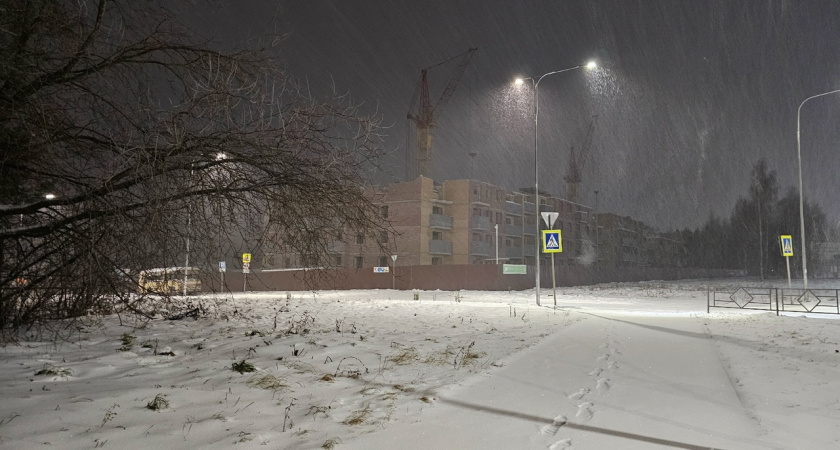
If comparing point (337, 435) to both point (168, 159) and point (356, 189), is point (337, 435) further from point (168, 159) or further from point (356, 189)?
point (356, 189)

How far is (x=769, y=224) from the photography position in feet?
274

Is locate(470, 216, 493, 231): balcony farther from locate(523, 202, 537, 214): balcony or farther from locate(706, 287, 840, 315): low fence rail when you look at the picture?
locate(706, 287, 840, 315): low fence rail

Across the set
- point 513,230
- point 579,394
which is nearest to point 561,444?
point 579,394

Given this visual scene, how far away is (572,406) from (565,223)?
8689cm

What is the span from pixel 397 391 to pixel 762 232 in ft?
315

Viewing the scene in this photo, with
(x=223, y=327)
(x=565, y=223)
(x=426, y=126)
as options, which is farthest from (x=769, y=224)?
(x=223, y=327)

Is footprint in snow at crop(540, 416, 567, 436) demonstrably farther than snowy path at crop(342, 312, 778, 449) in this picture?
Yes

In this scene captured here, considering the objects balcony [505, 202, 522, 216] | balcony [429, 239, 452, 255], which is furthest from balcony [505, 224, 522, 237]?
balcony [429, 239, 452, 255]

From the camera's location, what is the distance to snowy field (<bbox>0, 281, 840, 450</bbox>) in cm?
453

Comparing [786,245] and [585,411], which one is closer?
[585,411]

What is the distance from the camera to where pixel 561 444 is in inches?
175

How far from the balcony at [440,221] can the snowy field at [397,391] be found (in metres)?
51.8

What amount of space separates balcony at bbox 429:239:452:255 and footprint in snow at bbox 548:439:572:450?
5729 centimetres

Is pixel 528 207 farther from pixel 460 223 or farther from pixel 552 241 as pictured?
pixel 552 241
